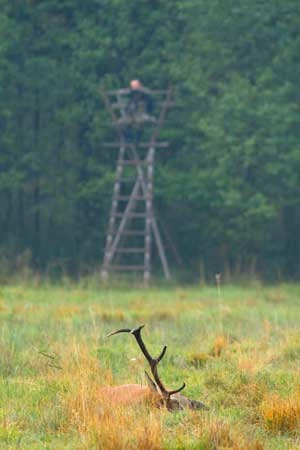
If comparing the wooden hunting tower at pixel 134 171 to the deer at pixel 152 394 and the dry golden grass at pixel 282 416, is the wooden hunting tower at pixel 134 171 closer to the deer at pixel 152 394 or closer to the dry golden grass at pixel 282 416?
the deer at pixel 152 394

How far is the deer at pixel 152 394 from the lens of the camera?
8539 mm

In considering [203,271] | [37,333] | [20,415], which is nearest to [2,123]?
[203,271]

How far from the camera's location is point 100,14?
27766mm

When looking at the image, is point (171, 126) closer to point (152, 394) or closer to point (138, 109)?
point (138, 109)

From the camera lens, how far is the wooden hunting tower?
24906mm

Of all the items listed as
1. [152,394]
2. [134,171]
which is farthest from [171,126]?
[152,394]

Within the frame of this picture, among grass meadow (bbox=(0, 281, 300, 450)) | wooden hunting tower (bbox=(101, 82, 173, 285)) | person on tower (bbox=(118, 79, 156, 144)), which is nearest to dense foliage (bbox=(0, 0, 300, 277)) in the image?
wooden hunting tower (bbox=(101, 82, 173, 285))

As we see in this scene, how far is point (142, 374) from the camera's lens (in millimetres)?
10328

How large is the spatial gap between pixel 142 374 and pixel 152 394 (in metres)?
1.62

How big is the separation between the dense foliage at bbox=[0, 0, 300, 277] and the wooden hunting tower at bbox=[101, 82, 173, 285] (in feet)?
1.53

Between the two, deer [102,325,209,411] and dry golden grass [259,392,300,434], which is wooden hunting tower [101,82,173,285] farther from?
dry golden grass [259,392,300,434]

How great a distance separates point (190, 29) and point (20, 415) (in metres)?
19.5

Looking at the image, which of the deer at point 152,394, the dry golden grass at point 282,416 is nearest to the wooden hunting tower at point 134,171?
the deer at point 152,394

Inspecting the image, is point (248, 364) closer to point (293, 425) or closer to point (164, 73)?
point (293, 425)
